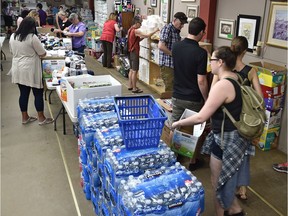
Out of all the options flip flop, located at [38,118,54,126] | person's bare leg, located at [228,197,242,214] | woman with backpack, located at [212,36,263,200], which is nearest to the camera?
woman with backpack, located at [212,36,263,200]

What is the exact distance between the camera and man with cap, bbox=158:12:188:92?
12.6 feet

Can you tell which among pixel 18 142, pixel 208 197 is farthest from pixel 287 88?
pixel 18 142

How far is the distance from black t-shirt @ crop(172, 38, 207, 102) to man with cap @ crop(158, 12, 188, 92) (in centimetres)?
109

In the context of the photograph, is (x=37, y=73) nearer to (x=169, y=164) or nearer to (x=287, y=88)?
(x=169, y=164)

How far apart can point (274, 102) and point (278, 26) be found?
96 cm

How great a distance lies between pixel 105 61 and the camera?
27.0ft

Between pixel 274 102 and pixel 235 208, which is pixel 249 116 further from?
pixel 274 102

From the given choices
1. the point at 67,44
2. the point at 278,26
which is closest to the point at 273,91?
the point at 278,26

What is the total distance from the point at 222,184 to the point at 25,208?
1.79 metres

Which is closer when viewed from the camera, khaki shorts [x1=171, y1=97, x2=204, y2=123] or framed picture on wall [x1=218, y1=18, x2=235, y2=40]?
khaki shorts [x1=171, y1=97, x2=204, y2=123]

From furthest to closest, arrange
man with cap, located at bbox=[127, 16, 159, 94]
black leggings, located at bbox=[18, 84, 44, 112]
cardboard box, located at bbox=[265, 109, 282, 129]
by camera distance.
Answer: man with cap, located at bbox=[127, 16, 159, 94] < black leggings, located at bbox=[18, 84, 44, 112] < cardboard box, located at bbox=[265, 109, 282, 129]

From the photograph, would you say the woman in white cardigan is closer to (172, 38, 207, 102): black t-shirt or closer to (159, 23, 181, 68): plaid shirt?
(159, 23, 181, 68): plaid shirt

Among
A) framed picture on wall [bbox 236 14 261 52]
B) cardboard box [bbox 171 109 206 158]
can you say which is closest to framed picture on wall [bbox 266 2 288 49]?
framed picture on wall [bbox 236 14 261 52]

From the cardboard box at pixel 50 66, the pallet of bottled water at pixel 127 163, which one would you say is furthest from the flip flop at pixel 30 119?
the pallet of bottled water at pixel 127 163
